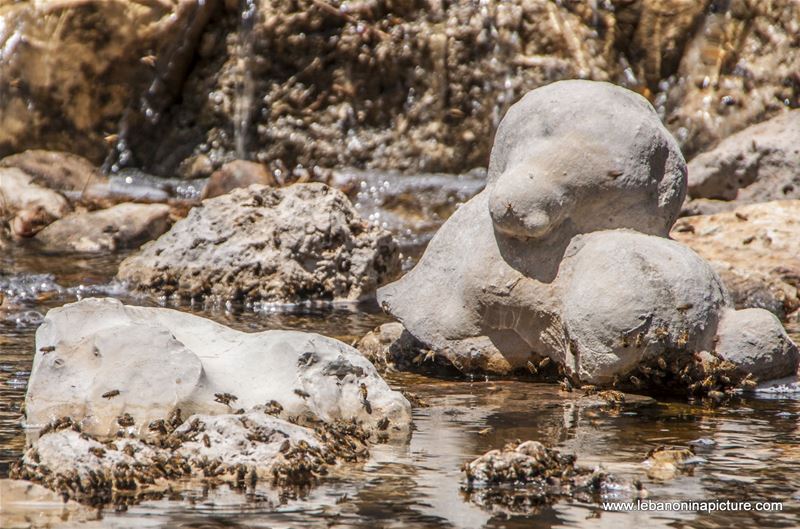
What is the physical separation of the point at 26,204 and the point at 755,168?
8.33m

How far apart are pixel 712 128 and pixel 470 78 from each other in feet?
10.8

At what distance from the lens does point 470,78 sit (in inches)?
664

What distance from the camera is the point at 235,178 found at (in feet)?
48.1

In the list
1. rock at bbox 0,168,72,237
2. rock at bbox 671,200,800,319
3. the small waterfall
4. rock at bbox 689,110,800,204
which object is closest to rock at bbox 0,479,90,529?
rock at bbox 671,200,800,319

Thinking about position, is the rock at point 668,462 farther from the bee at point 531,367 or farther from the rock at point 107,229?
the rock at point 107,229

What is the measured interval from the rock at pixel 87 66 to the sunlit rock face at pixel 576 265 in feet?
31.5

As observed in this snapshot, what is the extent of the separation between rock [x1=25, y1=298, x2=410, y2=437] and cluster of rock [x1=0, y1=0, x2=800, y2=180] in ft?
34.8

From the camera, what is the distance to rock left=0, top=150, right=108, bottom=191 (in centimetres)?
1579

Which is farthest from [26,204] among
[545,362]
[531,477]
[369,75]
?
[531,477]

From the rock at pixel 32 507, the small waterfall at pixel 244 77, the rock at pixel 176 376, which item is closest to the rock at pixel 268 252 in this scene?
the rock at pixel 176 376

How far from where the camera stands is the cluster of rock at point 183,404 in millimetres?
4883

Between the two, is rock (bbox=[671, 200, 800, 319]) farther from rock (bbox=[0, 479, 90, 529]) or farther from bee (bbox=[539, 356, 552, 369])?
rock (bbox=[0, 479, 90, 529])

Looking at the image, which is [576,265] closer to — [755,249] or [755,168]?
[755,249]

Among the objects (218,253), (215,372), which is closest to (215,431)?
(215,372)
